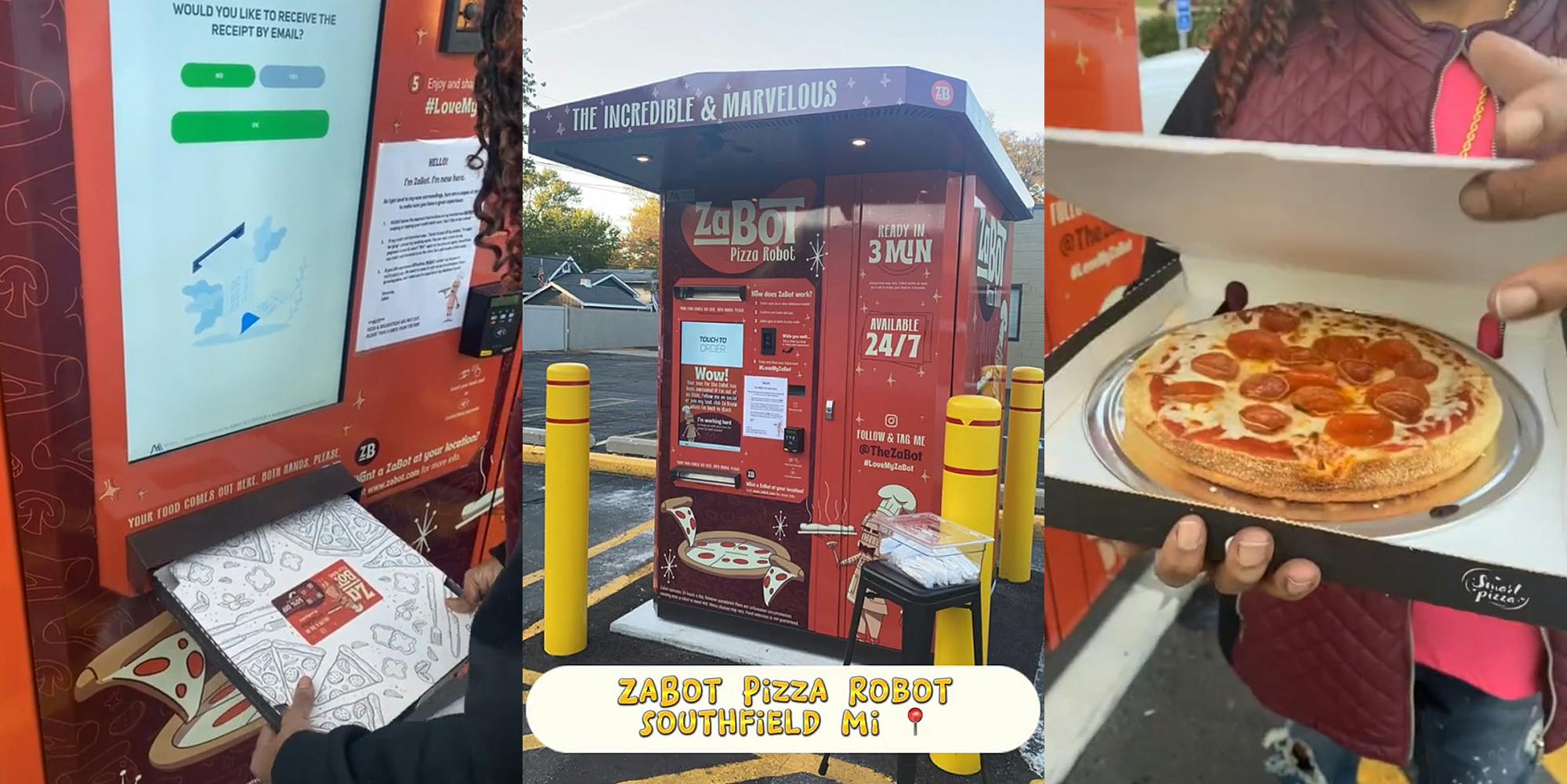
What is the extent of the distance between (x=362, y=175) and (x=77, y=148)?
1.28 ft

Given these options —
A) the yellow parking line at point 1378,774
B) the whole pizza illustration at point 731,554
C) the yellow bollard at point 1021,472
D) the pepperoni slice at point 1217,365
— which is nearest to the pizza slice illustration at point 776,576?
the whole pizza illustration at point 731,554

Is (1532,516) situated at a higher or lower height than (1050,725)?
higher

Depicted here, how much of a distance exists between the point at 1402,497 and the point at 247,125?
2008mm

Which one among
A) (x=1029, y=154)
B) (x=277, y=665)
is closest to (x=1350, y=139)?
(x=1029, y=154)

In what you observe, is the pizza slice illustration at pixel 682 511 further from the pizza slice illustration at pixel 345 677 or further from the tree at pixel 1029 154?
the tree at pixel 1029 154

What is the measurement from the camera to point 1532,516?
1.20m

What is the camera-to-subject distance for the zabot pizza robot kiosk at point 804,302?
133 cm

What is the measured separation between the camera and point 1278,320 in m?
1.44

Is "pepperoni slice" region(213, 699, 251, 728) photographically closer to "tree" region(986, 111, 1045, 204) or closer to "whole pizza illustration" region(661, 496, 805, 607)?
"whole pizza illustration" region(661, 496, 805, 607)

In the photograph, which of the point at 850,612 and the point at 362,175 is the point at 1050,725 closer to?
the point at 850,612

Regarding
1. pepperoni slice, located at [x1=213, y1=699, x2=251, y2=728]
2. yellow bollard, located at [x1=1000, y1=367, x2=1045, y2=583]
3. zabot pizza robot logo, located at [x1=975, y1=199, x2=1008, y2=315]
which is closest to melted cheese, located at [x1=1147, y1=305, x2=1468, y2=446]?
yellow bollard, located at [x1=1000, y1=367, x2=1045, y2=583]

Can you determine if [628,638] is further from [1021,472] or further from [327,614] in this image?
[1021,472]

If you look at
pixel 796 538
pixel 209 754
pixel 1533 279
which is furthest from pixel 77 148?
pixel 1533 279

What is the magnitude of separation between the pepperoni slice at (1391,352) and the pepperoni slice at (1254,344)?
0.14m
